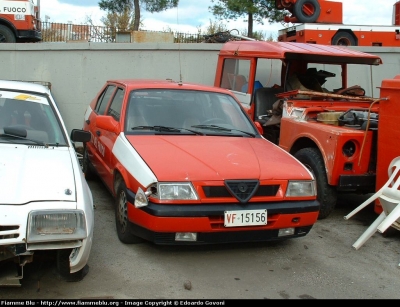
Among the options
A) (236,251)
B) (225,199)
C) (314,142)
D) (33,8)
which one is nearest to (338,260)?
(236,251)

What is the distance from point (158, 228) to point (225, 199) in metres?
0.59

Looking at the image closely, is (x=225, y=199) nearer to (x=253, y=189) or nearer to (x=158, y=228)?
(x=253, y=189)

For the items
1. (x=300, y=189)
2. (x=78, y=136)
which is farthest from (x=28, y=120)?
(x=300, y=189)

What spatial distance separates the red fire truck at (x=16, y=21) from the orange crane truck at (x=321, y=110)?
637 centimetres

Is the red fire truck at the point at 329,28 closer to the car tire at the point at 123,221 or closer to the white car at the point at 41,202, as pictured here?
the car tire at the point at 123,221

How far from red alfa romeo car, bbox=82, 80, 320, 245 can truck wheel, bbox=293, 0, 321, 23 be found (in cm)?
992

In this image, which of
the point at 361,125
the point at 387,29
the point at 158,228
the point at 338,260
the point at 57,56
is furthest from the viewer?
the point at 387,29

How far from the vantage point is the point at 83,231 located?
128 inches

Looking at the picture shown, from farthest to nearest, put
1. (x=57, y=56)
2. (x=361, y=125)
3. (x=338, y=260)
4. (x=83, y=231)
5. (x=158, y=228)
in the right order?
(x=57, y=56) < (x=361, y=125) < (x=338, y=260) < (x=158, y=228) < (x=83, y=231)

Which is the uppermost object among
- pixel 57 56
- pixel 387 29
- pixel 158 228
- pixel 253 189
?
pixel 387 29

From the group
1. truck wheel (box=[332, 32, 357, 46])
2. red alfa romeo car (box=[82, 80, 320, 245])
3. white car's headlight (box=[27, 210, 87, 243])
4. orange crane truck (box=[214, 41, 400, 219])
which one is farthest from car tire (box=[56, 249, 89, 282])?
truck wheel (box=[332, 32, 357, 46])

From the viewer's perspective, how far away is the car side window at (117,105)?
5.46 meters

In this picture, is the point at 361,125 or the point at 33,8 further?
the point at 33,8

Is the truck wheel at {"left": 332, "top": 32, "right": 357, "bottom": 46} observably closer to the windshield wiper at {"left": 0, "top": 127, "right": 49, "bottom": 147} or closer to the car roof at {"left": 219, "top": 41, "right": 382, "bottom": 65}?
the car roof at {"left": 219, "top": 41, "right": 382, "bottom": 65}
